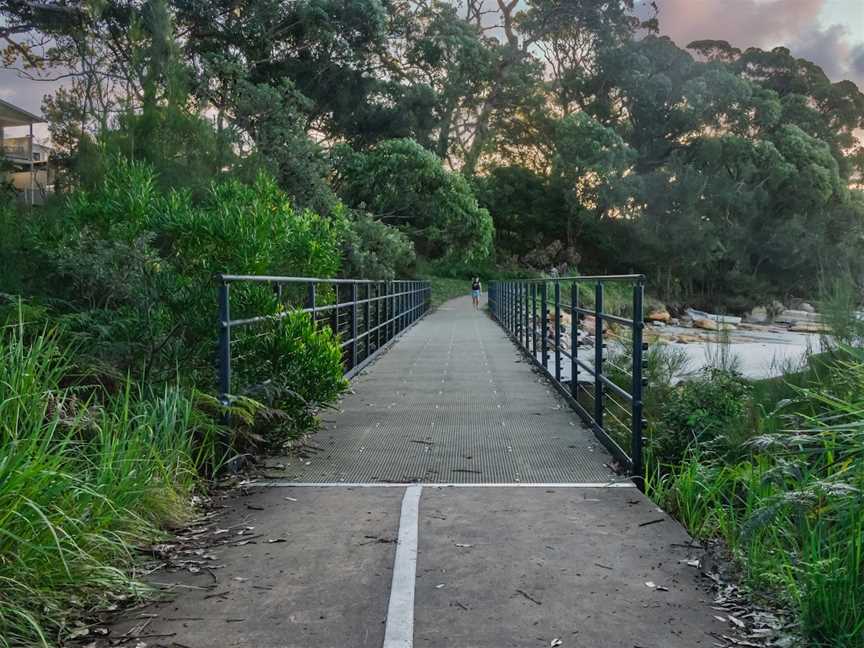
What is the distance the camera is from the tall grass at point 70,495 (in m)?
2.65

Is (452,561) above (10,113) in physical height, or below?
below

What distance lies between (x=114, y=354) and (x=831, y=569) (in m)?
4.46

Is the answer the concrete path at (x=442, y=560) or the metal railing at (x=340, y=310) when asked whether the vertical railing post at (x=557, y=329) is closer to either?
the metal railing at (x=340, y=310)

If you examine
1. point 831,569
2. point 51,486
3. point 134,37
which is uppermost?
point 134,37

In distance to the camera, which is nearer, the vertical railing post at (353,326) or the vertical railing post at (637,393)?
the vertical railing post at (637,393)

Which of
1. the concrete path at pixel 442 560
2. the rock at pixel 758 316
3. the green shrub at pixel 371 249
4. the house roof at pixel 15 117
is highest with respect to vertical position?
the house roof at pixel 15 117

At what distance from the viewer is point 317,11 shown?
23.8 meters

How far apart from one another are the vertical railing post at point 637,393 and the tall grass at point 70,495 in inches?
93.8

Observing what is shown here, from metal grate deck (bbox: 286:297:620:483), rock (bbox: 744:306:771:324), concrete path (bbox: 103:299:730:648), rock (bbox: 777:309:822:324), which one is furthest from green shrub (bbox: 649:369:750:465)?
rock (bbox: 744:306:771:324)

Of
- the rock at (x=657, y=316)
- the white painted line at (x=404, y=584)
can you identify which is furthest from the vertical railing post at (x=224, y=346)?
the rock at (x=657, y=316)

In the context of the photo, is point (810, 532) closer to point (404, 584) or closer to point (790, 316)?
point (404, 584)

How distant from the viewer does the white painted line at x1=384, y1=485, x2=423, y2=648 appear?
8.83 feet

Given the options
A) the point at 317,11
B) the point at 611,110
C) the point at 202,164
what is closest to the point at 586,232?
the point at 611,110

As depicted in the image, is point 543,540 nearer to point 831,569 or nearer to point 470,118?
point 831,569
